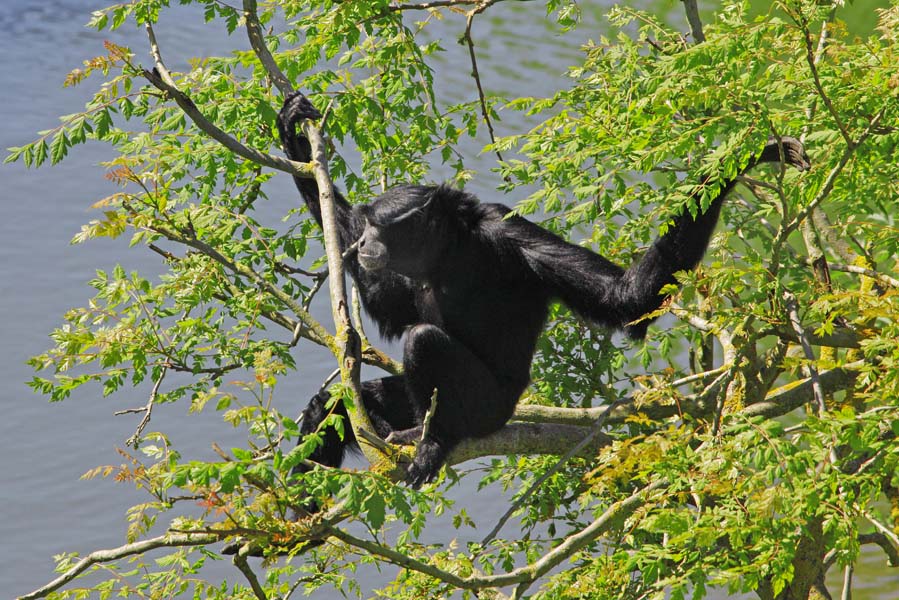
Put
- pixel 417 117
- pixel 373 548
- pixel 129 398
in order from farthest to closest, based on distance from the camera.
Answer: pixel 129 398, pixel 417 117, pixel 373 548

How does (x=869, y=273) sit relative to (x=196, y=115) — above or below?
below

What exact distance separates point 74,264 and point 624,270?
36.1 ft

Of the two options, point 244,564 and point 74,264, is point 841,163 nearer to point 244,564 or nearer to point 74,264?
point 244,564

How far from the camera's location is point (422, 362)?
6.59 meters

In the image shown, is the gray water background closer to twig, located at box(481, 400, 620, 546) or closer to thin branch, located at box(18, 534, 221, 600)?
twig, located at box(481, 400, 620, 546)

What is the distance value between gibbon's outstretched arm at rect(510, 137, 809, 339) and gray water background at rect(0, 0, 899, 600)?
5.56 ft

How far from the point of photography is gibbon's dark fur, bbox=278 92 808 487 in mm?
6391

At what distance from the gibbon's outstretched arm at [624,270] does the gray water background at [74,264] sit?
169 cm

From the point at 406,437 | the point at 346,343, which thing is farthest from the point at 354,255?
the point at 346,343

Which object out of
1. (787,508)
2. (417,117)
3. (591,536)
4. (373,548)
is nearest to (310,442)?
(373,548)

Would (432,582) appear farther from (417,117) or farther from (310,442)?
(417,117)

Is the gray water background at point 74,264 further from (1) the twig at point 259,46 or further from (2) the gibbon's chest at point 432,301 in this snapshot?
(1) the twig at point 259,46

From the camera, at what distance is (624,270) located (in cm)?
661

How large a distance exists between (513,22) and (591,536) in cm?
1707
